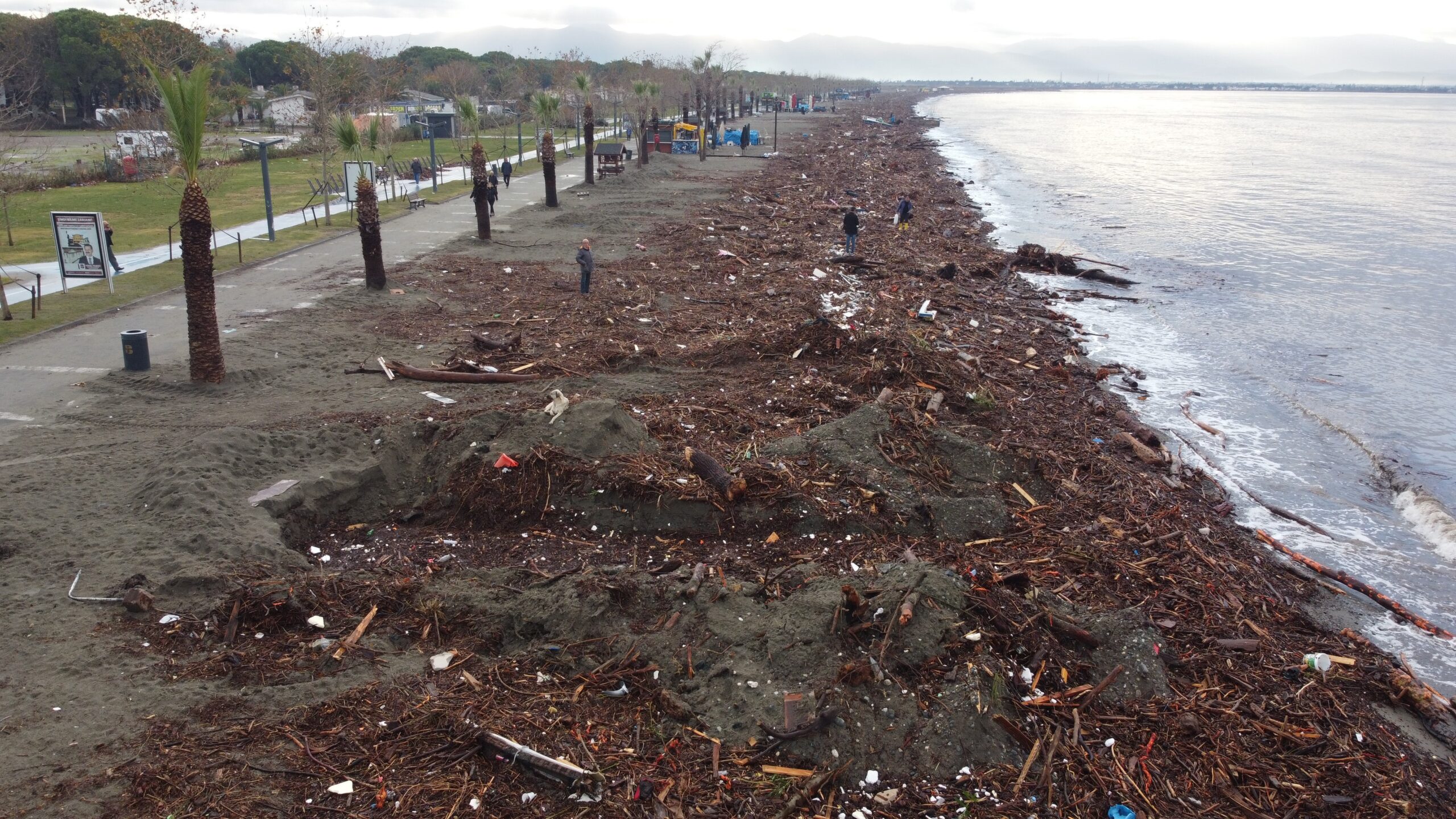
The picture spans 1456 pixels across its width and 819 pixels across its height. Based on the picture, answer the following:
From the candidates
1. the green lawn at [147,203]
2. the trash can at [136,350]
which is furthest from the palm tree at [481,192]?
the trash can at [136,350]

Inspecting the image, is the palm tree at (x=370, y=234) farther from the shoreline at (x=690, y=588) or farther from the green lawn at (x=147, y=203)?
the green lawn at (x=147, y=203)

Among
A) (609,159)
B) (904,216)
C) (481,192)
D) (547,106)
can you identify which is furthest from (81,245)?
(609,159)

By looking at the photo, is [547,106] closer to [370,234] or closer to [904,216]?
[904,216]

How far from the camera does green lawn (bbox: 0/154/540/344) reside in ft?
54.3

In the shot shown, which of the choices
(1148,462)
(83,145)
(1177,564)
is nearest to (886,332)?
(1148,462)

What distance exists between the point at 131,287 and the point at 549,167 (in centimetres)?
1564

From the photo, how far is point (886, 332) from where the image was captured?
15992 millimetres

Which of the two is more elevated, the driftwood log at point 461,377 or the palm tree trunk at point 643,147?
the palm tree trunk at point 643,147

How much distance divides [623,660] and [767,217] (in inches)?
1100

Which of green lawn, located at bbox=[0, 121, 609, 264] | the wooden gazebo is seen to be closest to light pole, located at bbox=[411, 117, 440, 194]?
green lawn, located at bbox=[0, 121, 609, 264]

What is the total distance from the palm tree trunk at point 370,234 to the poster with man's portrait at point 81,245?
4852mm

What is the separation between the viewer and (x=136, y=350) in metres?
13.9

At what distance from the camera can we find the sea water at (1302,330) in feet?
38.7

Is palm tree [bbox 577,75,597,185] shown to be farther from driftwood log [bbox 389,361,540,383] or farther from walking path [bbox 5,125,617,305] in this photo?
driftwood log [bbox 389,361,540,383]
